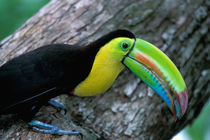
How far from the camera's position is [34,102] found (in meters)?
2.54

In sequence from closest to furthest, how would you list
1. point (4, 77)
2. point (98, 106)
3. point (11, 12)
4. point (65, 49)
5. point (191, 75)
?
point (4, 77) → point (65, 49) → point (98, 106) → point (191, 75) → point (11, 12)

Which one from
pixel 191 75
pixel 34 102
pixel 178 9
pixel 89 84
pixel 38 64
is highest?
pixel 38 64

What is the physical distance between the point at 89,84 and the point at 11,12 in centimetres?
207

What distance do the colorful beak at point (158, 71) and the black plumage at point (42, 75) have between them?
0.19 meters

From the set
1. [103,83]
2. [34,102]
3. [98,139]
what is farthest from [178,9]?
[34,102]

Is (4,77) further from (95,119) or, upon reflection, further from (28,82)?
(95,119)

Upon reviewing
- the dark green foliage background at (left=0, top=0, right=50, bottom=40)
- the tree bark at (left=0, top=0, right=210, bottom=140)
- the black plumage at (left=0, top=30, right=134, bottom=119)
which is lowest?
the tree bark at (left=0, top=0, right=210, bottom=140)

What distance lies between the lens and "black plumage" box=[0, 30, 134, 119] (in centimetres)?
250

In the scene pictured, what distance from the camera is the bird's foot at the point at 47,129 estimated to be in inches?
98.2

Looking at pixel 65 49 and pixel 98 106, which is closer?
pixel 65 49

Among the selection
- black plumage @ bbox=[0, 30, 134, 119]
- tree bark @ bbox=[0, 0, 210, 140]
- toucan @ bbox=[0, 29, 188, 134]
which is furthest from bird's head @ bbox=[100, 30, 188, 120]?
tree bark @ bbox=[0, 0, 210, 140]

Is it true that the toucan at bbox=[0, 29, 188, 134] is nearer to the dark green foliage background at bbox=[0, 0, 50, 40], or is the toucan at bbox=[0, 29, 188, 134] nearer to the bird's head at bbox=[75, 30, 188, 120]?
the bird's head at bbox=[75, 30, 188, 120]

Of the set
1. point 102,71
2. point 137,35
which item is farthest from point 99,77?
point 137,35

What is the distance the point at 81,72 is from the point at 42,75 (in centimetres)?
36
